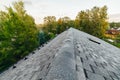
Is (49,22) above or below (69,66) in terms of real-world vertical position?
below

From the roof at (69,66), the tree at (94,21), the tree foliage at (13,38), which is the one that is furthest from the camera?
the tree at (94,21)

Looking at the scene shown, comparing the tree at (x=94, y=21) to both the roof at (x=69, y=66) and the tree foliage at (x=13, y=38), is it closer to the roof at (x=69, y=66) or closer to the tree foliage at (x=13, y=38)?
the tree foliage at (x=13, y=38)

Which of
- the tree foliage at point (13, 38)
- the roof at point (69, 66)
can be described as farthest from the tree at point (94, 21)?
the roof at point (69, 66)

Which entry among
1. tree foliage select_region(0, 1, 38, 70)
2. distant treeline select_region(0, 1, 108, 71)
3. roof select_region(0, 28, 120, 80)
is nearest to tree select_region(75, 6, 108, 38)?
distant treeline select_region(0, 1, 108, 71)

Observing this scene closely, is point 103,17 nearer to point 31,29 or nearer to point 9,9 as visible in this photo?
point 31,29

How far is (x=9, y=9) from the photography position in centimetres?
2062

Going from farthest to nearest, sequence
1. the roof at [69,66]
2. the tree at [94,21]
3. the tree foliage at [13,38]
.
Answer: the tree at [94,21] < the tree foliage at [13,38] < the roof at [69,66]

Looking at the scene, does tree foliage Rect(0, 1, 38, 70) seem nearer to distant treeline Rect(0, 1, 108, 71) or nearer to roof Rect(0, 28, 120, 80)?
distant treeline Rect(0, 1, 108, 71)

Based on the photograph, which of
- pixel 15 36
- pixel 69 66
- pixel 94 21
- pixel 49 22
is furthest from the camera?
pixel 49 22

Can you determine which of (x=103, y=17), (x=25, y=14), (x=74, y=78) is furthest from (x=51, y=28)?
(x=74, y=78)

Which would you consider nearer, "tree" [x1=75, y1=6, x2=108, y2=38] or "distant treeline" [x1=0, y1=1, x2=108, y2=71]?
"distant treeline" [x1=0, y1=1, x2=108, y2=71]

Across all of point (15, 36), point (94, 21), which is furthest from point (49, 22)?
point (15, 36)

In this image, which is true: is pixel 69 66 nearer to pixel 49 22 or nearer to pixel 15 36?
pixel 15 36

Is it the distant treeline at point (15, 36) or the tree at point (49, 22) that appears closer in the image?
the distant treeline at point (15, 36)
